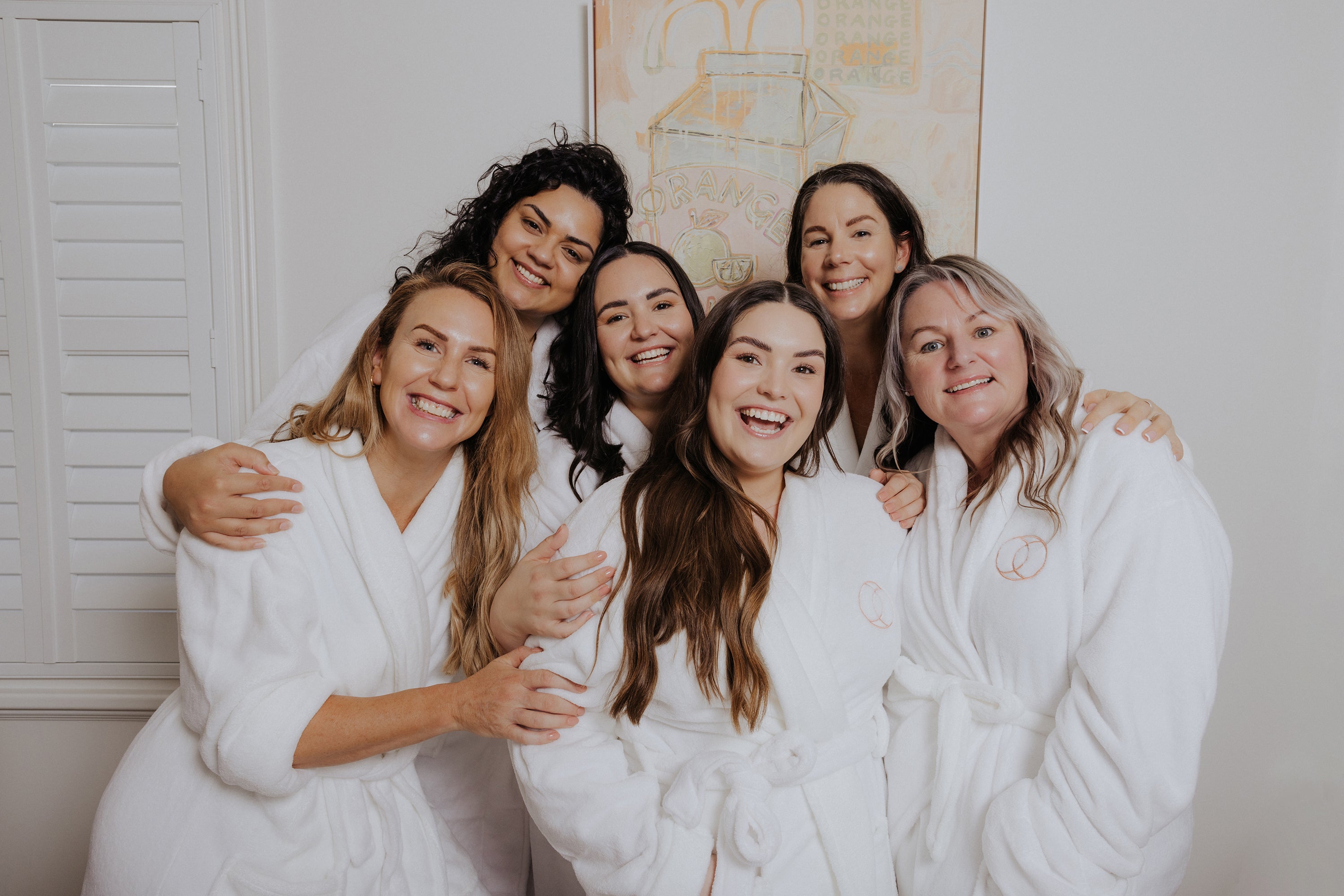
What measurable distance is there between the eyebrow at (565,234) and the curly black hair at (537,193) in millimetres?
52

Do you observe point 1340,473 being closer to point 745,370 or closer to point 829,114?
point 829,114

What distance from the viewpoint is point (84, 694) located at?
282 centimetres

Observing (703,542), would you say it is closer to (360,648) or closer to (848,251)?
(360,648)

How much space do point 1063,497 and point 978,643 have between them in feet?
1.22

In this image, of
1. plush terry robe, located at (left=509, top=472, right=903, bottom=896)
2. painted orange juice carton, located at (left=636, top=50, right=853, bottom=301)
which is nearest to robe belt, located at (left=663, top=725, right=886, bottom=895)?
plush terry robe, located at (left=509, top=472, right=903, bottom=896)

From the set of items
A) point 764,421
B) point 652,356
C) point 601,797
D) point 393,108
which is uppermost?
point 393,108

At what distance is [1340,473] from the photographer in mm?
2807

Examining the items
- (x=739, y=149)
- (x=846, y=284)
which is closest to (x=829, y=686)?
(x=846, y=284)

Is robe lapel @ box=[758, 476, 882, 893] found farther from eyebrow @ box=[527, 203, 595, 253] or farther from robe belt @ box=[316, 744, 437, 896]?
eyebrow @ box=[527, 203, 595, 253]

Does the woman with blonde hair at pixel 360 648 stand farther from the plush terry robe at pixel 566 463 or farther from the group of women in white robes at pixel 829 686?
the plush terry robe at pixel 566 463

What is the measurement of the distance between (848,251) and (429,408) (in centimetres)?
125

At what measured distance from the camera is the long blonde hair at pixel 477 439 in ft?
5.94

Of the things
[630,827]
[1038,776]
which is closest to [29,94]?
[630,827]

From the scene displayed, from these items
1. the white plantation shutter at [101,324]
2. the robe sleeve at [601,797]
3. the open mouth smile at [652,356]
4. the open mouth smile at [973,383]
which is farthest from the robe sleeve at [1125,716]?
the white plantation shutter at [101,324]
